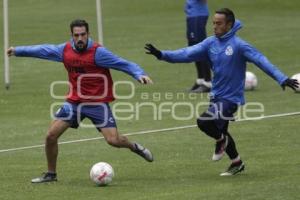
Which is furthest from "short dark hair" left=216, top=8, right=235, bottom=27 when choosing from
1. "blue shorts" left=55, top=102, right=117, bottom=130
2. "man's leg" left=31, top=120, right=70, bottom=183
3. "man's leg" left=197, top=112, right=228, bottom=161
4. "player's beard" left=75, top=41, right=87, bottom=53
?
"man's leg" left=31, top=120, right=70, bottom=183

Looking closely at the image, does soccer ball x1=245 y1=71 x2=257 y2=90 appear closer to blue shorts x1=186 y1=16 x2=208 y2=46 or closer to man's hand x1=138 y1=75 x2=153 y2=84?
blue shorts x1=186 y1=16 x2=208 y2=46

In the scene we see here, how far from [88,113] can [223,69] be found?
1.90 m

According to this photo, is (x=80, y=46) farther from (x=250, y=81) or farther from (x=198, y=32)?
(x=250, y=81)

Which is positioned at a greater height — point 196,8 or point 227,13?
point 196,8

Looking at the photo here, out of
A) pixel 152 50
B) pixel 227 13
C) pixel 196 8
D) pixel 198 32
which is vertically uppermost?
pixel 196 8

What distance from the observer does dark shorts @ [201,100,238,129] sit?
14.2 metres

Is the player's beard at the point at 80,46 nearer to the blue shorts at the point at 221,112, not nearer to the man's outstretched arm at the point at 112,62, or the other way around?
the man's outstretched arm at the point at 112,62

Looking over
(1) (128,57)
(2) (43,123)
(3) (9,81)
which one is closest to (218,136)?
(2) (43,123)

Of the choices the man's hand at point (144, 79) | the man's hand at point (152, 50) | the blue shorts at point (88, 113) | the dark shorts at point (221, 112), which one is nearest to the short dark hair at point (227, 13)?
the man's hand at point (152, 50)

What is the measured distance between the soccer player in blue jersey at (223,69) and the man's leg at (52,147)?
60.9 inches

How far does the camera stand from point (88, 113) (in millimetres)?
14305

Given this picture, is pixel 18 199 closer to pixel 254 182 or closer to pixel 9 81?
pixel 254 182

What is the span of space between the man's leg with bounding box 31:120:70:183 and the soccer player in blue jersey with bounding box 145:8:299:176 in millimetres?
1546

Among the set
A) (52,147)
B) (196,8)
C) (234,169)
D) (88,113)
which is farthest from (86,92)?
(196,8)
